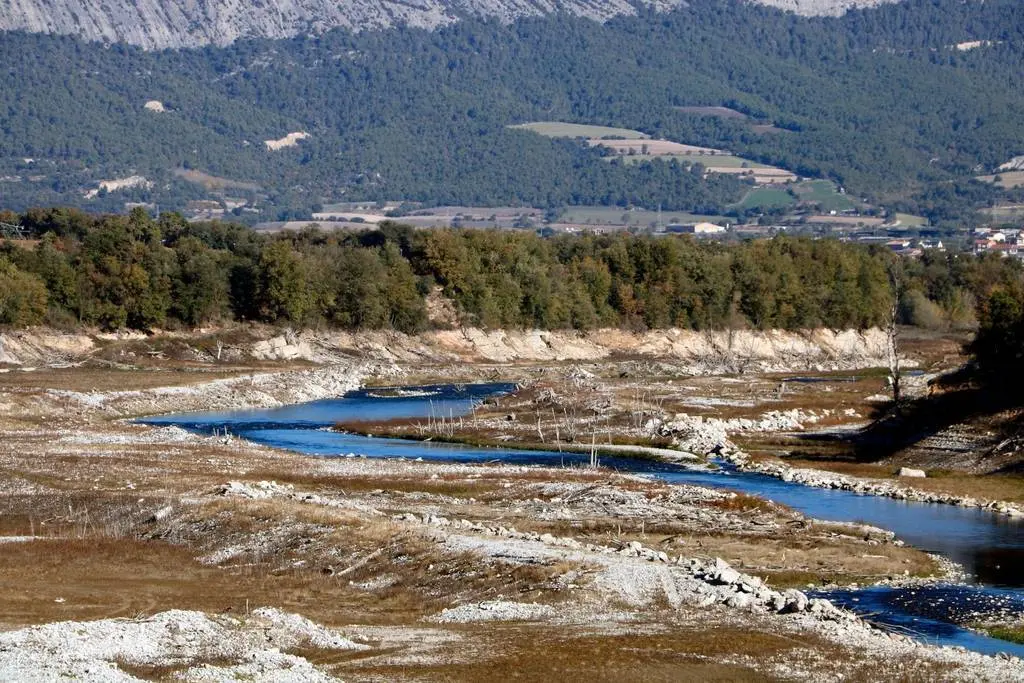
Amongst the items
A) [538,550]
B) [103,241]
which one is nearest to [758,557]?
[538,550]

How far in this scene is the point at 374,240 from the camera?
164000mm

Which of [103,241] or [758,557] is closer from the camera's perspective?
[758,557]

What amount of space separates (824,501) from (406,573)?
22.3m

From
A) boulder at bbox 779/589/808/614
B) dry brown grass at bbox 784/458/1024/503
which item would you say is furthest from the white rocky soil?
dry brown grass at bbox 784/458/1024/503

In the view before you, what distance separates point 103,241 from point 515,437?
62011 millimetres

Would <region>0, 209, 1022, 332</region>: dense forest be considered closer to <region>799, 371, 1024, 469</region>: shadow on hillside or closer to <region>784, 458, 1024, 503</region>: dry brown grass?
<region>799, 371, 1024, 469</region>: shadow on hillside

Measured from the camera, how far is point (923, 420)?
77.2m

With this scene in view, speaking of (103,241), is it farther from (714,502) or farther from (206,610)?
(206,610)

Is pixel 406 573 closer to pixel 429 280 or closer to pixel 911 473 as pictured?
pixel 911 473

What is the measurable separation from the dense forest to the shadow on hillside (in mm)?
52961

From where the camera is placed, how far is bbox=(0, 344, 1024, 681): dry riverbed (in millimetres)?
32750

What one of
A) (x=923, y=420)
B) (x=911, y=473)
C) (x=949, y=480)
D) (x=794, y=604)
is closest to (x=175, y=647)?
(x=794, y=604)

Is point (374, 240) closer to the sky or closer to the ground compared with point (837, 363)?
closer to the sky

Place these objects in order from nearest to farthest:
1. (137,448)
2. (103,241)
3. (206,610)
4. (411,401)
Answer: (206,610) < (137,448) < (411,401) < (103,241)
